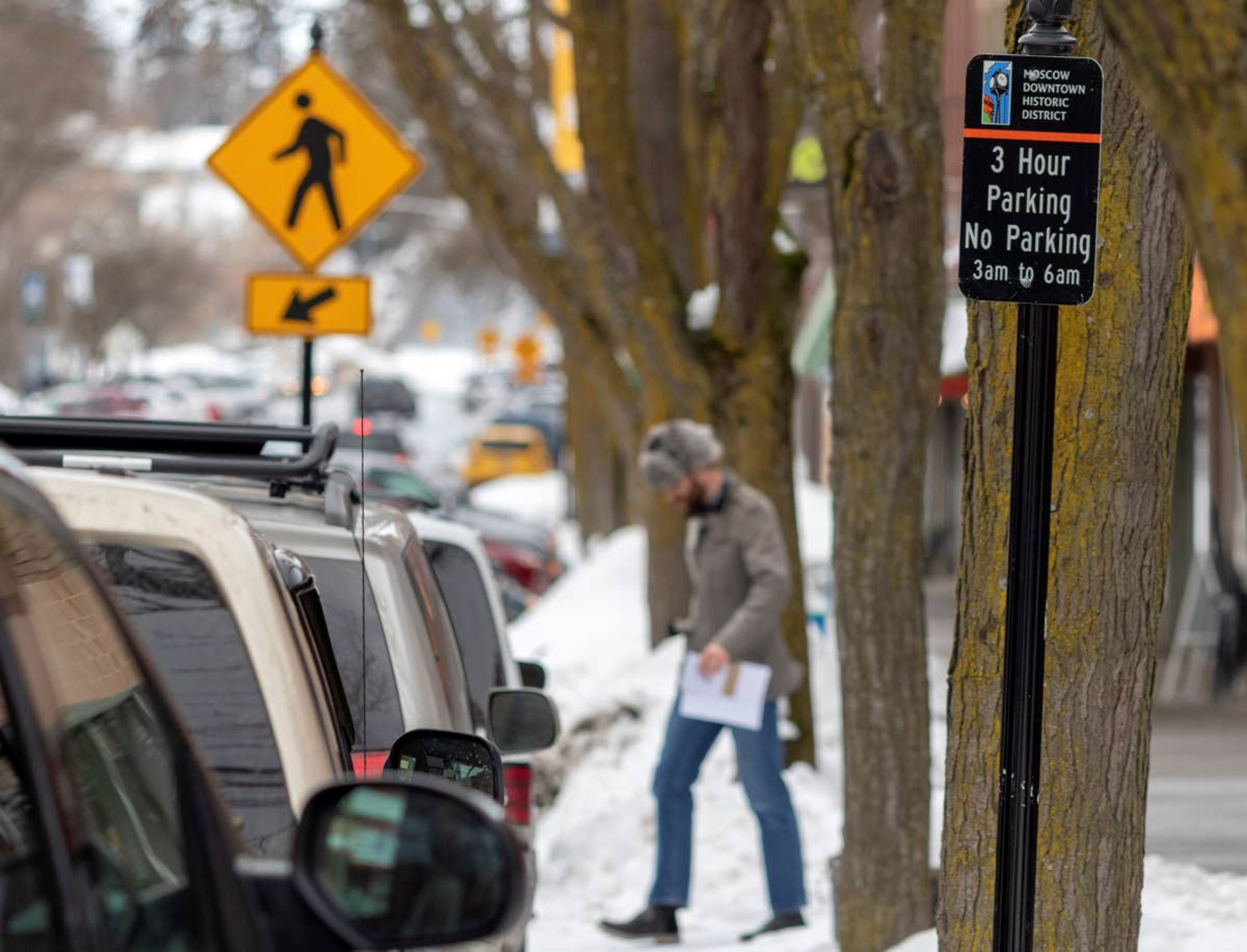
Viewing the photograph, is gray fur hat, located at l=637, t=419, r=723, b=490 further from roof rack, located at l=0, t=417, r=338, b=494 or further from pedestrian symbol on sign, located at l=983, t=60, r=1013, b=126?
pedestrian symbol on sign, located at l=983, t=60, r=1013, b=126

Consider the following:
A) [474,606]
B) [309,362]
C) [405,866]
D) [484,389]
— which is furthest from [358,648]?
[484,389]

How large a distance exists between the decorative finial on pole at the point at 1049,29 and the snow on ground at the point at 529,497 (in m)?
29.7

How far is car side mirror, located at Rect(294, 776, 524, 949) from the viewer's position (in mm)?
2381

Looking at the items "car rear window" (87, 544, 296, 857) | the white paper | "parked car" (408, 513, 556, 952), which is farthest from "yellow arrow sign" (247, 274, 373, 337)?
"car rear window" (87, 544, 296, 857)

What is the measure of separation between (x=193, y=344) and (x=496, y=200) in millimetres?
134658

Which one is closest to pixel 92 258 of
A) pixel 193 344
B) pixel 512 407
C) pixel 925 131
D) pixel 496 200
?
pixel 512 407

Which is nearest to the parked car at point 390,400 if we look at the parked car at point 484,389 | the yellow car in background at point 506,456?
the yellow car in background at point 506,456

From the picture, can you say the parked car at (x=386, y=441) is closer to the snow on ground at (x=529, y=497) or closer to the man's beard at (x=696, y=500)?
the snow on ground at (x=529, y=497)

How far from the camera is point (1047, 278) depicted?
4.54 m

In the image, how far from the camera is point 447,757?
12.3 ft

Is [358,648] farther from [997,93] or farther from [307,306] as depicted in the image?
[307,306]

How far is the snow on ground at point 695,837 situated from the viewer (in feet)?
24.7

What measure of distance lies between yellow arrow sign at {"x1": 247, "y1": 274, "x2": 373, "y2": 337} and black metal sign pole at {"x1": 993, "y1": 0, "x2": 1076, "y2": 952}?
→ 6953 millimetres

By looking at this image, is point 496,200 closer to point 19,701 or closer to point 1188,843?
point 1188,843
